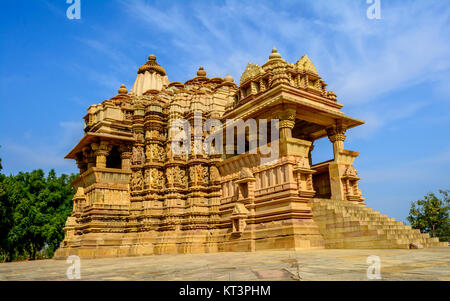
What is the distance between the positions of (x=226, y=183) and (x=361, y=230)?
7.59 m

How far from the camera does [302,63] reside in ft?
57.8

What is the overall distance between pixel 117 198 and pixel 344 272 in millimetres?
16114

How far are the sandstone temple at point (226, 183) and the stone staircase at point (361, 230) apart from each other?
4 cm

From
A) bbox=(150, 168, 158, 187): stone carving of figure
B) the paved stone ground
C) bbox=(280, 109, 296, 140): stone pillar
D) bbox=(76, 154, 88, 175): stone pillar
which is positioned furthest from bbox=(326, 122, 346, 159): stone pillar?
bbox=(76, 154, 88, 175): stone pillar

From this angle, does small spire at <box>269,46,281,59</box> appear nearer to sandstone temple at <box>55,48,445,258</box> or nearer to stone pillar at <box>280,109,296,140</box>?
sandstone temple at <box>55,48,445,258</box>

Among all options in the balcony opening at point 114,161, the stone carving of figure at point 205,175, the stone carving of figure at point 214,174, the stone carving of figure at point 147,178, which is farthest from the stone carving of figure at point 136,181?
the balcony opening at point 114,161

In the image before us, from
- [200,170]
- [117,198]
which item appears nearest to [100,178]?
[117,198]

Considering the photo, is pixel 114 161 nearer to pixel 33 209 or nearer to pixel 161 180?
pixel 161 180

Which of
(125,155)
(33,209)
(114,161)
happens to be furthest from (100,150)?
(33,209)

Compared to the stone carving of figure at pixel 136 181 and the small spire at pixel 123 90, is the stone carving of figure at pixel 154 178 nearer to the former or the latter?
the stone carving of figure at pixel 136 181

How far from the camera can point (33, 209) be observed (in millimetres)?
30547

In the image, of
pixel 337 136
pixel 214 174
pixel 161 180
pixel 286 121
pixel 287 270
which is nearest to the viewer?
pixel 287 270
